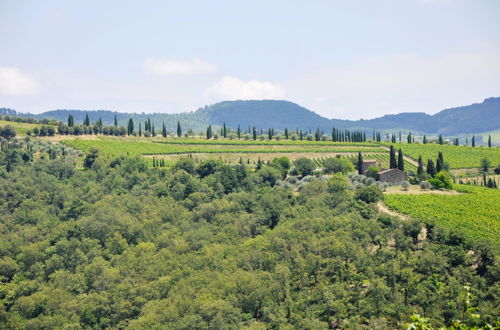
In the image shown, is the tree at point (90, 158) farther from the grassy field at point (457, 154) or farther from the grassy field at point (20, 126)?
the grassy field at point (457, 154)

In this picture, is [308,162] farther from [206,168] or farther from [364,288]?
[364,288]

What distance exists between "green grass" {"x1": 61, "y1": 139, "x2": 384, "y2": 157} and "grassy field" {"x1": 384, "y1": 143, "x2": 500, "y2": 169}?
10292mm

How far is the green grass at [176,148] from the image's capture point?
13800 centimetres

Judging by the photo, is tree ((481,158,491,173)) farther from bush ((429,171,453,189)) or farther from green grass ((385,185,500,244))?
bush ((429,171,453,189))

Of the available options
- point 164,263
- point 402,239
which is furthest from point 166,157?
point 402,239

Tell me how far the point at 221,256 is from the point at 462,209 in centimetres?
3896

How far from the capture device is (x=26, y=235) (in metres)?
91.2

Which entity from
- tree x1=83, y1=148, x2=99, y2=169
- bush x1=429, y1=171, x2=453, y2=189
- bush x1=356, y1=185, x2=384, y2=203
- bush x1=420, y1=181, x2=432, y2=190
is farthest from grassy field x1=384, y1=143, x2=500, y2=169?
tree x1=83, y1=148, x2=99, y2=169

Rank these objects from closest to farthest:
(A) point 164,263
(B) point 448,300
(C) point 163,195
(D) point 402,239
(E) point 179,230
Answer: (B) point 448,300 < (D) point 402,239 < (A) point 164,263 < (E) point 179,230 < (C) point 163,195

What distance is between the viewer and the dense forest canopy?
2282 inches

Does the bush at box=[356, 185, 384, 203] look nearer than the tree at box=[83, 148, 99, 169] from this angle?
Yes

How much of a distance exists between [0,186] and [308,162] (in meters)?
66.7

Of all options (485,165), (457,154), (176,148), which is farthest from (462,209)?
(176,148)

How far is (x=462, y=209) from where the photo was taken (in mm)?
80312
